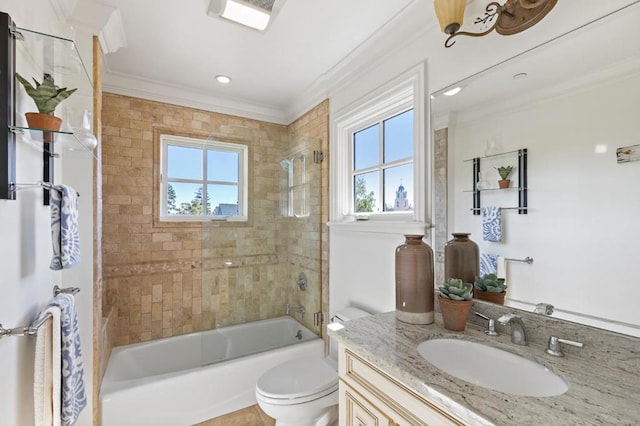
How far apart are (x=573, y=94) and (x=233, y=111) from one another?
263 centimetres

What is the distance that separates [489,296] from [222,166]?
2359mm

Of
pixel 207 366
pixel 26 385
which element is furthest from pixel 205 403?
pixel 26 385

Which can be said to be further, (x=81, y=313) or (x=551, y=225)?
(x=81, y=313)

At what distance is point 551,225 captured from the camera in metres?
1.06

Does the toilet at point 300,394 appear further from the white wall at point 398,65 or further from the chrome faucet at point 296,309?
the chrome faucet at point 296,309

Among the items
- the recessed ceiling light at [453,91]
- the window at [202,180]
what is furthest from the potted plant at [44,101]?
the recessed ceiling light at [453,91]

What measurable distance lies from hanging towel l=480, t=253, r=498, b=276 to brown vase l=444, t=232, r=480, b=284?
0.7 inches

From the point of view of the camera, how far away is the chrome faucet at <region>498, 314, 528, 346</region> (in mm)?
1076

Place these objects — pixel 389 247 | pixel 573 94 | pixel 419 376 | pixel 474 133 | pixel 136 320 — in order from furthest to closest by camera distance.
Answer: pixel 136 320 → pixel 389 247 → pixel 474 133 → pixel 573 94 → pixel 419 376

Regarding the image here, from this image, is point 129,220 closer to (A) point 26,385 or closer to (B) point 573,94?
(A) point 26,385

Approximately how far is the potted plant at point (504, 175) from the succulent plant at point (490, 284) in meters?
0.40

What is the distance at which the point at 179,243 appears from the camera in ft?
8.73

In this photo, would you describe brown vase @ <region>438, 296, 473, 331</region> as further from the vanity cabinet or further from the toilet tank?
the toilet tank

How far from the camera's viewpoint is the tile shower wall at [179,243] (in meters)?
2.43
